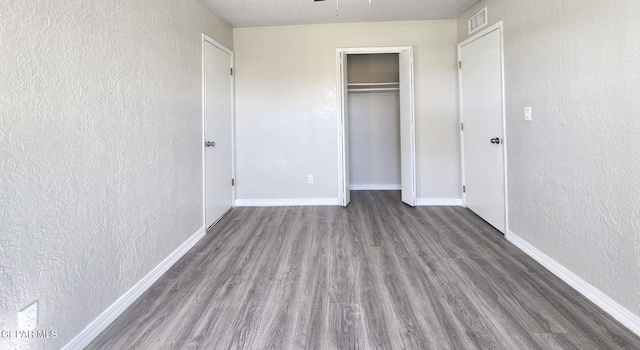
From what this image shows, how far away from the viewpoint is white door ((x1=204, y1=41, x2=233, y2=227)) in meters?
3.39

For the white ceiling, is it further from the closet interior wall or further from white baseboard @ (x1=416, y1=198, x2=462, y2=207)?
white baseboard @ (x1=416, y1=198, x2=462, y2=207)

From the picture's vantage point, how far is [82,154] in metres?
1.59

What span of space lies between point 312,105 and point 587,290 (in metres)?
3.44

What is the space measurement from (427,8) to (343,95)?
56.4 inches

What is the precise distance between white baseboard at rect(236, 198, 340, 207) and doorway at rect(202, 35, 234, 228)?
0.78ft

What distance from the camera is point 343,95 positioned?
4293 millimetres

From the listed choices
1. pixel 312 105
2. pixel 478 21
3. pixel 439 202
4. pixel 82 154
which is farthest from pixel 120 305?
pixel 478 21

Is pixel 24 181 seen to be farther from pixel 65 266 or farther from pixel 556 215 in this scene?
pixel 556 215

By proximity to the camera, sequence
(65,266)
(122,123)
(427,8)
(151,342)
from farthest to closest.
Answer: (427,8) < (122,123) < (151,342) < (65,266)

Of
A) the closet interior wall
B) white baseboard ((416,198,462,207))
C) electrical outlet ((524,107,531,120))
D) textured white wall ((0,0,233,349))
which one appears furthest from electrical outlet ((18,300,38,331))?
the closet interior wall

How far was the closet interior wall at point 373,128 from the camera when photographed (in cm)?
529

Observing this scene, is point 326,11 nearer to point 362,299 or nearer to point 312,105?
point 312,105

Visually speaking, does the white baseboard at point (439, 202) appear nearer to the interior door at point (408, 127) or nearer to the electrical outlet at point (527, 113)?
the interior door at point (408, 127)

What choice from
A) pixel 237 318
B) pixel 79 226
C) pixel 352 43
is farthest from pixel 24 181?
pixel 352 43
